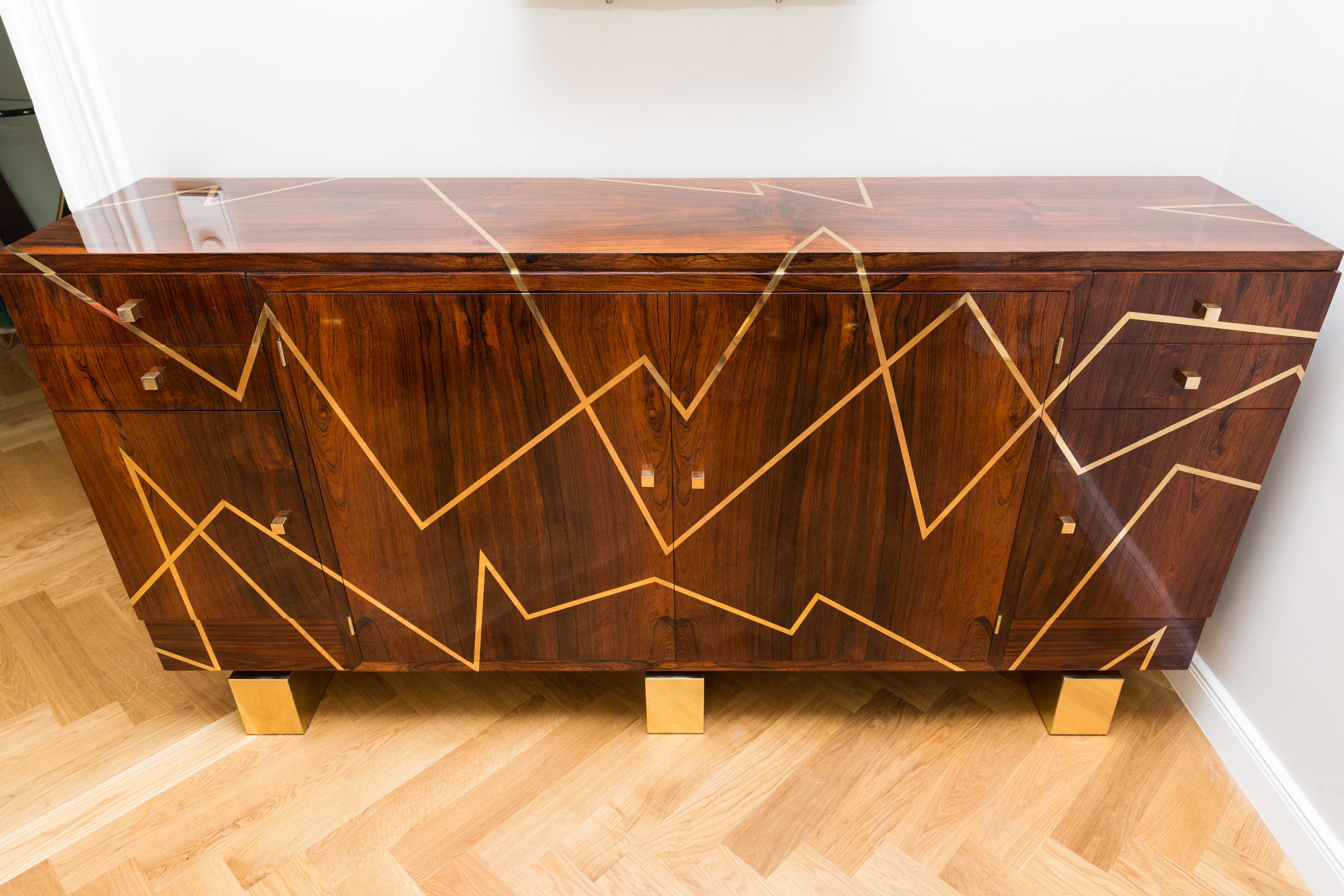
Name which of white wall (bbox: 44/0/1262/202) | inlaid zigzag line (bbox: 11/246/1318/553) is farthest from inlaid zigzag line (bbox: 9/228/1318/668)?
white wall (bbox: 44/0/1262/202)

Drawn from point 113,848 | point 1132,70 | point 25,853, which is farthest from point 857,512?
point 25,853

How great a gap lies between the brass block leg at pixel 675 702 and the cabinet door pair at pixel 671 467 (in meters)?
0.06

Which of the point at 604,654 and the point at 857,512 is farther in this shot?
the point at 604,654

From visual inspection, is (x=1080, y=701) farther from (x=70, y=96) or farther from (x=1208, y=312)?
(x=70, y=96)

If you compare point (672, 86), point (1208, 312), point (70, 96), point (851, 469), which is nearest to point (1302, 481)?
point (1208, 312)

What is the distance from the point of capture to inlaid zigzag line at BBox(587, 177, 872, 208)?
1320 millimetres

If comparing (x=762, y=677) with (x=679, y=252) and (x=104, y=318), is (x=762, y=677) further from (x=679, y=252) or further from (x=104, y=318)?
(x=104, y=318)

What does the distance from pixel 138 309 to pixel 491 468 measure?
52cm

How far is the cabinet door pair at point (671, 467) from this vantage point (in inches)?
45.3

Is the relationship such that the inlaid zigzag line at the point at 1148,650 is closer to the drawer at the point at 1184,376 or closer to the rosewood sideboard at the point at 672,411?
the rosewood sideboard at the point at 672,411

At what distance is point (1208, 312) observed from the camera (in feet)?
3.69

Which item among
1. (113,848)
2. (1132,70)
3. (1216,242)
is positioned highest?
(1132,70)

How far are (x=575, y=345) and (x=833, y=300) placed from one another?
35cm

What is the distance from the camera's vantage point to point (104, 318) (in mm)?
1162
